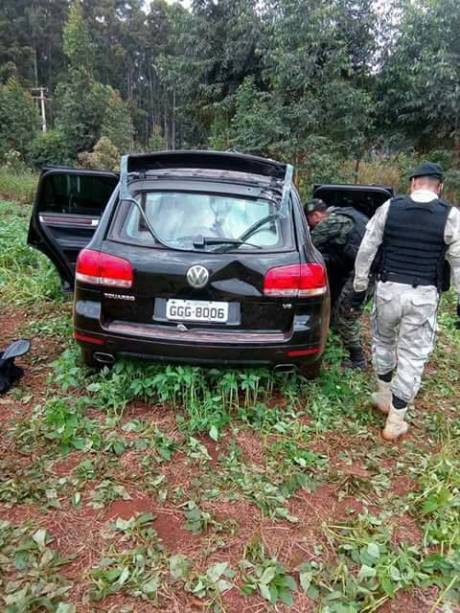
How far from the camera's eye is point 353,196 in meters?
4.48

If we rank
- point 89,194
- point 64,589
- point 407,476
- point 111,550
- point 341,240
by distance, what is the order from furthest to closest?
point 89,194 → point 341,240 → point 407,476 → point 111,550 → point 64,589

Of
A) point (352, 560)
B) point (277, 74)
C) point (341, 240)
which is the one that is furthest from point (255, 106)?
point (352, 560)

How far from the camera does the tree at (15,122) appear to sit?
939 inches

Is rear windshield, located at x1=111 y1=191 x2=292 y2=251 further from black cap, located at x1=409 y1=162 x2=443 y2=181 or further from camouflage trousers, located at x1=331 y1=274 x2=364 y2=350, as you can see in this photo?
camouflage trousers, located at x1=331 y1=274 x2=364 y2=350

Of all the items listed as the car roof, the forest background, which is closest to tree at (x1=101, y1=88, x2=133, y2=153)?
the forest background

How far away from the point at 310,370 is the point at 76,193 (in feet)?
9.43

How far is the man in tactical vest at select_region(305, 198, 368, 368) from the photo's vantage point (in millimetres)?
3650

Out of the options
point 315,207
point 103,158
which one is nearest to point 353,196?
point 315,207

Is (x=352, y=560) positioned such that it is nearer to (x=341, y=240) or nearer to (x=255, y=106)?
(x=341, y=240)

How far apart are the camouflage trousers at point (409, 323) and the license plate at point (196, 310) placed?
3.32ft

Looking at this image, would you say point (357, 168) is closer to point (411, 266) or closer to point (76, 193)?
point (76, 193)

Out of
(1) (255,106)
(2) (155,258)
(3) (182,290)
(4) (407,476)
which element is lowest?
(4) (407,476)

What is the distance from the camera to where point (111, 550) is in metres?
1.93

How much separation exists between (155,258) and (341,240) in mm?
1686
